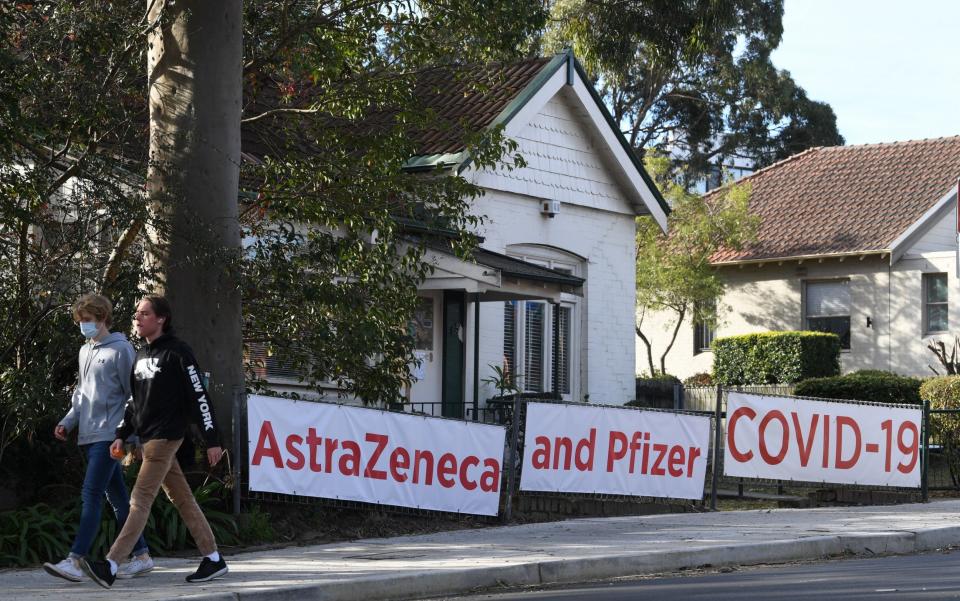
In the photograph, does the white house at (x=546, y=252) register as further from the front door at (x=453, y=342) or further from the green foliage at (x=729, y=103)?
the green foliage at (x=729, y=103)

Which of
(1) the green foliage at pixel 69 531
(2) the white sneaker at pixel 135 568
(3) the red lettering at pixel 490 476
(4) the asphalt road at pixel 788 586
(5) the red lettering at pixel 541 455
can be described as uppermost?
(5) the red lettering at pixel 541 455

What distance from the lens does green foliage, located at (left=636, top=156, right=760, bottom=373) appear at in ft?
111

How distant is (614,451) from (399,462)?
2725 millimetres

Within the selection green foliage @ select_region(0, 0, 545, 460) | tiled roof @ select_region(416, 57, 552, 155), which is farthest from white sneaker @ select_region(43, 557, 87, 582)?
tiled roof @ select_region(416, 57, 552, 155)

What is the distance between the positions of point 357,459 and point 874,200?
25.3 m

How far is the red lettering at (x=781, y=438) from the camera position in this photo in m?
15.4

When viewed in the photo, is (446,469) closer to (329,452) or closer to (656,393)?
(329,452)

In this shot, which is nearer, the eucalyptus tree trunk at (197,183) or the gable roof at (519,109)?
the eucalyptus tree trunk at (197,183)

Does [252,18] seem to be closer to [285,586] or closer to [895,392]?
[285,586]

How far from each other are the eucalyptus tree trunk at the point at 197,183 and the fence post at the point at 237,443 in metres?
0.15

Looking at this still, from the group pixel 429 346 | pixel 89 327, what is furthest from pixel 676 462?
pixel 89 327

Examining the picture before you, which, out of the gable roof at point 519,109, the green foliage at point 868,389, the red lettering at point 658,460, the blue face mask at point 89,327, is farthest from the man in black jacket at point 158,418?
the green foliage at point 868,389

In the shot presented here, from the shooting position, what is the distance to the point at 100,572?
348 inches

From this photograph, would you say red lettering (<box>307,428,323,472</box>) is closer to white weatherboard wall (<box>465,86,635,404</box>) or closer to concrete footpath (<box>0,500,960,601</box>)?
concrete footpath (<box>0,500,960,601</box>)
